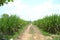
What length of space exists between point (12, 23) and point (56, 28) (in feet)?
19.1

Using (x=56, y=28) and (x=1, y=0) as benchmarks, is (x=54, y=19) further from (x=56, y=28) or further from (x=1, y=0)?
(x=1, y=0)

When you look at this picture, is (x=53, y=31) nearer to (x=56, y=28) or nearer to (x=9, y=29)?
(x=56, y=28)

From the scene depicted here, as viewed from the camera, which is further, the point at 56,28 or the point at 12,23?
the point at 56,28

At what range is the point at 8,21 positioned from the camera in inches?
722

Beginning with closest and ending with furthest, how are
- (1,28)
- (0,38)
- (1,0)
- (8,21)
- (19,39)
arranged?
1. (1,0)
2. (0,38)
3. (19,39)
4. (1,28)
5. (8,21)

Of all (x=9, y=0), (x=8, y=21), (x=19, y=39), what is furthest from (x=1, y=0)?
(x=8, y=21)

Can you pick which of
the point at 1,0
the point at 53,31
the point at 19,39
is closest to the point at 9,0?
the point at 1,0

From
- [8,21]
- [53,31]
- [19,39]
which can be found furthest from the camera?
[53,31]

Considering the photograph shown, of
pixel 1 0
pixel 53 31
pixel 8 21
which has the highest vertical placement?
pixel 1 0

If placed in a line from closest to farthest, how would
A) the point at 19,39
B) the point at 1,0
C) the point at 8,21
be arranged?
1. the point at 1,0
2. the point at 19,39
3. the point at 8,21

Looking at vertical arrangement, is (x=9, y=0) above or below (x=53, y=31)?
above

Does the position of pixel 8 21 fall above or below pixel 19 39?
above

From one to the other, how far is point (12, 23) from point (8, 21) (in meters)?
0.84

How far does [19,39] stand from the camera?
15008 millimetres
